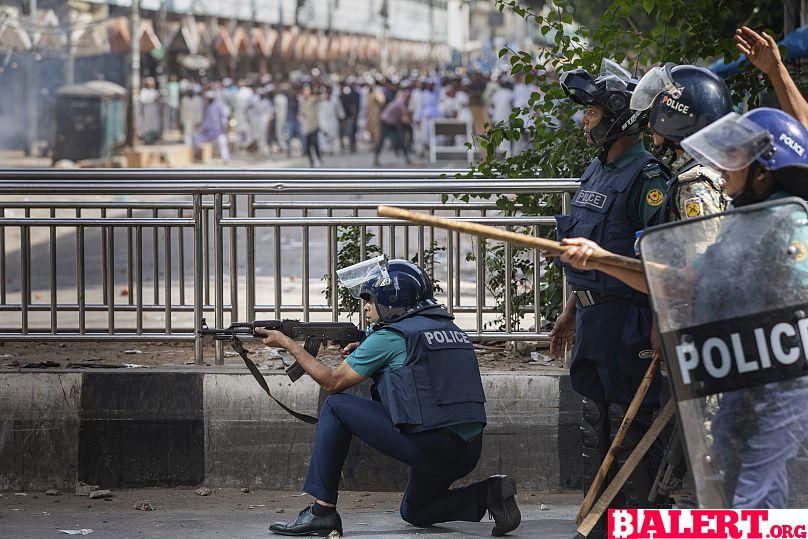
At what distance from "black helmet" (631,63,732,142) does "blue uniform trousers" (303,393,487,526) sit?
60.1 inches

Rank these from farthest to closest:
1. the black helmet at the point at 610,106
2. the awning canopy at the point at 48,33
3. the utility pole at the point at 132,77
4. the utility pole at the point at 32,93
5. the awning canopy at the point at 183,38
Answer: the awning canopy at the point at 183,38 → the awning canopy at the point at 48,33 → the utility pole at the point at 32,93 → the utility pole at the point at 132,77 → the black helmet at the point at 610,106

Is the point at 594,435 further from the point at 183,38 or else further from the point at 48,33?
the point at 183,38

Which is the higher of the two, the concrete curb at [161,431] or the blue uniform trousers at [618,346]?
the blue uniform trousers at [618,346]

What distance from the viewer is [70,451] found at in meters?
6.29

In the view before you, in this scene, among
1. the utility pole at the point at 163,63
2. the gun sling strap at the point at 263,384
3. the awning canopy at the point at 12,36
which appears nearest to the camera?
the gun sling strap at the point at 263,384

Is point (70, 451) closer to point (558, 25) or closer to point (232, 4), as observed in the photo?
point (558, 25)

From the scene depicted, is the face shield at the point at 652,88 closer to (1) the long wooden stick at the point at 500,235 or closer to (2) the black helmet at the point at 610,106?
(2) the black helmet at the point at 610,106

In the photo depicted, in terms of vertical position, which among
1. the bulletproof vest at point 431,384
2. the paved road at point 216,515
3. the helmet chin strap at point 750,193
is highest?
the helmet chin strap at point 750,193

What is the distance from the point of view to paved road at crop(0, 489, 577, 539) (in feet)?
18.4

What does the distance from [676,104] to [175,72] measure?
48.7 m

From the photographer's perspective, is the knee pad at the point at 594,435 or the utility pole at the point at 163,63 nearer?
the knee pad at the point at 594,435

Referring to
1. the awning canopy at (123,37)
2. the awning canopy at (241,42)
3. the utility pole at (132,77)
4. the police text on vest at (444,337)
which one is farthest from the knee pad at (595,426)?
the awning canopy at (241,42)

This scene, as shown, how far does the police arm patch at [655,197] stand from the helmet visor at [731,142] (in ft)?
3.71

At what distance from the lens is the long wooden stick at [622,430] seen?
4.59 m
